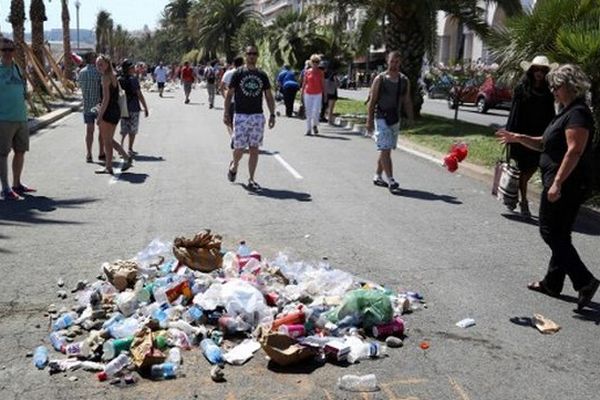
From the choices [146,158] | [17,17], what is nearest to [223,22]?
[17,17]

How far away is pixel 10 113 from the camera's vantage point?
8625mm

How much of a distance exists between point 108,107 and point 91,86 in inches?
40.7

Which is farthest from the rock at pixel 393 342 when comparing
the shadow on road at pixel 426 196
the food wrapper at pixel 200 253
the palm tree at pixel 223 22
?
the palm tree at pixel 223 22

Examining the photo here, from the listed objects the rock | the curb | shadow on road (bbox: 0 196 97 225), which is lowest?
the rock

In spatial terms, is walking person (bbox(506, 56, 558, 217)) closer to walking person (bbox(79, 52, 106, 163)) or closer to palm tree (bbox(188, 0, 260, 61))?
walking person (bbox(79, 52, 106, 163))

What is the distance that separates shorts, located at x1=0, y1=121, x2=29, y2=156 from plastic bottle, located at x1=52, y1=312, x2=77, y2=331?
457 cm

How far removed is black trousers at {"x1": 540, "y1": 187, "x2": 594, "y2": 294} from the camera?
5.36 meters

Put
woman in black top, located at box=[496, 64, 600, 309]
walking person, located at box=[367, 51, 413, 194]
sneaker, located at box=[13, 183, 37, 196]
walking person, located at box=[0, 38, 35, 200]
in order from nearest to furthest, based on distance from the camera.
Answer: woman in black top, located at box=[496, 64, 600, 309], walking person, located at box=[0, 38, 35, 200], sneaker, located at box=[13, 183, 37, 196], walking person, located at box=[367, 51, 413, 194]

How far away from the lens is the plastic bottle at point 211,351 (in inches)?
169

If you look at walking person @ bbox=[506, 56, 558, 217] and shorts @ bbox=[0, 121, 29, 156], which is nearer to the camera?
walking person @ bbox=[506, 56, 558, 217]

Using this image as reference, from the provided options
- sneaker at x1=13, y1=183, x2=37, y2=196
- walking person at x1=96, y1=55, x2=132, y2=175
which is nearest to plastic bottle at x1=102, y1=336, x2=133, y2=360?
sneaker at x1=13, y1=183, x2=37, y2=196

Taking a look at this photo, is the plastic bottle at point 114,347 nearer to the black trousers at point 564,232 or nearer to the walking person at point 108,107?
the black trousers at point 564,232

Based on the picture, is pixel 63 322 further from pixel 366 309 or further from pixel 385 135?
pixel 385 135

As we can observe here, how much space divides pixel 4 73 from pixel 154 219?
2.64 meters
